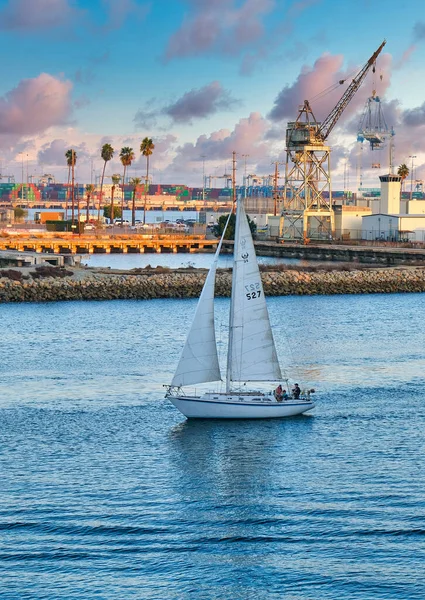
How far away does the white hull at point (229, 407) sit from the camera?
3800 cm

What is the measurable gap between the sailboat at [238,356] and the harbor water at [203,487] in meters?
0.64

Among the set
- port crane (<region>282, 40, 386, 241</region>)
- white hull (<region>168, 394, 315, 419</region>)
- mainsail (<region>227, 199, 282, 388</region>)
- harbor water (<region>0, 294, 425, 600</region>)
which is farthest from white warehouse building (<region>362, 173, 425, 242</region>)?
white hull (<region>168, 394, 315, 419</region>)

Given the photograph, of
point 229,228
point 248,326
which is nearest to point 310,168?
point 229,228

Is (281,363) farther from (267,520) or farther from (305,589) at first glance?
(305,589)

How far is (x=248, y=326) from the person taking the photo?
38781 mm

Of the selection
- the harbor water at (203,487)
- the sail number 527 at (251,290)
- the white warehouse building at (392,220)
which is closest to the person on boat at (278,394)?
the harbor water at (203,487)

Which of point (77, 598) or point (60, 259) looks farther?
point (60, 259)

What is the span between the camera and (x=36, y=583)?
2400 centimetres

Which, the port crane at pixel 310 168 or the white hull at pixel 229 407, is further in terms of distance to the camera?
the port crane at pixel 310 168

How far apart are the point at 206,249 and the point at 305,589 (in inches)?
4835

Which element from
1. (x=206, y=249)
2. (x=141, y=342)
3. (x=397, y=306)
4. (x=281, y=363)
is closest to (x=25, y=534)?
(x=281, y=363)

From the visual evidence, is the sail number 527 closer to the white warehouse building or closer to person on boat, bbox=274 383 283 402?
person on boat, bbox=274 383 283 402

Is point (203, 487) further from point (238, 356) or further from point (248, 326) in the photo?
point (248, 326)

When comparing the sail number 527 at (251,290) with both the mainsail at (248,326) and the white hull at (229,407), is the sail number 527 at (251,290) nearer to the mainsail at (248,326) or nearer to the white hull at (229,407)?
the mainsail at (248,326)
